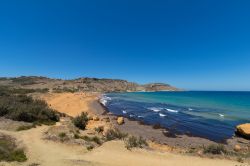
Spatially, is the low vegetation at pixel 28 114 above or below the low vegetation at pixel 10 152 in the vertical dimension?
above

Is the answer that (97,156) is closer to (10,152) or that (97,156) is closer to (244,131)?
(10,152)

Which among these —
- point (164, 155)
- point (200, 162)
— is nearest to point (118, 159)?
point (164, 155)

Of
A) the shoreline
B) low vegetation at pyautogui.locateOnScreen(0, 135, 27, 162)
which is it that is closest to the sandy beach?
low vegetation at pyautogui.locateOnScreen(0, 135, 27, 162)

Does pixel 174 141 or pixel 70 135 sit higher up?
pixel 70 135

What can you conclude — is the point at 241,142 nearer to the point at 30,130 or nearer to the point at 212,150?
the point at 212,150

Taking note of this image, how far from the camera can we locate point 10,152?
1316cm

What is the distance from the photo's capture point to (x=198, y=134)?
2822 centimetres

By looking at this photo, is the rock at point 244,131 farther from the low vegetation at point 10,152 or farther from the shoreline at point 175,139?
the low vegetation at point 10,152

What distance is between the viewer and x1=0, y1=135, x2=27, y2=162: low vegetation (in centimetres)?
1243

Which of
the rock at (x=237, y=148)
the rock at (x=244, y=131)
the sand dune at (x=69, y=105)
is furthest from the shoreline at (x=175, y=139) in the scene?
the sand dune at (x=69, y=105)

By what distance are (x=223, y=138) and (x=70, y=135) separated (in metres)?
18.5

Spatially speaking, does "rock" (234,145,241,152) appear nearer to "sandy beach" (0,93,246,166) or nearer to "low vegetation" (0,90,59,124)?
"sandy beach" (0,93,246,166)

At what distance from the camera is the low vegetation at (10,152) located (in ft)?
40.8

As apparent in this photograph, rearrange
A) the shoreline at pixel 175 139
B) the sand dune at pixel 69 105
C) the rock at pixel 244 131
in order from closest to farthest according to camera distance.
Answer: the shoreline at pixel 175 139
the rock at pixel 244 131
the sand dune at pixel 69 105
